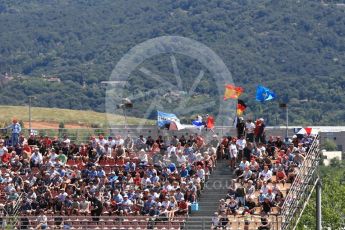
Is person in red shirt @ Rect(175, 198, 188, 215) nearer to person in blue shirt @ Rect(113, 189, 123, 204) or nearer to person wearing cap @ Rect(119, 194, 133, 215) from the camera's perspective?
person wearing cap @ Rect(119, 194, 133, 215)

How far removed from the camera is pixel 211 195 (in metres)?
59.0

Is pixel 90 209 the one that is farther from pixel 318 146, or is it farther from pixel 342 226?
pixel 342 226

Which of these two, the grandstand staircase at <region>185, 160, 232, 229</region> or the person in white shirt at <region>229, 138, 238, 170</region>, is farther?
the person in white shirt at <region>229, 138, 238, 170</region>

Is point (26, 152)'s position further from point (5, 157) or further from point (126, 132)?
point (126, 132)

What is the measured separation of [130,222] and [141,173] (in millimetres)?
4085

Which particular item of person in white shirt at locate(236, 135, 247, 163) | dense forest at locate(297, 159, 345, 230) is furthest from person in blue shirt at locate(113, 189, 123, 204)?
dense forest at locate(297, 159, 345, 230)

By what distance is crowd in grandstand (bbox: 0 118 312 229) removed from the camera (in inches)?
2249

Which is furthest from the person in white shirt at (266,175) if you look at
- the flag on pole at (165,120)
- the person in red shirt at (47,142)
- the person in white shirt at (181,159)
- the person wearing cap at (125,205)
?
the person in red shirt at (47,142)

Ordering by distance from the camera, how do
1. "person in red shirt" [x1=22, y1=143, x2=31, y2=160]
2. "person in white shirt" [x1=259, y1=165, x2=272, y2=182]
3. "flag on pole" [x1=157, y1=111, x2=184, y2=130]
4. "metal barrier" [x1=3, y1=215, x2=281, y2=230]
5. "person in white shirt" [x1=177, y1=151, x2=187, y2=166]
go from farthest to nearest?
"flag on pole" [x1=157, y1=111, x2=184, y2=130] < "person in red shirt" [x1=22, y1=143, x2=31, y2=160] < "person in white shirt" [x1=177, y1=151, x2=187, y2=166] < "person in white shirt" [x1=259, y1=165, x2=272, y2=182] < "metal barrier" [x1=3, y1=215, x2=281, y2=230]

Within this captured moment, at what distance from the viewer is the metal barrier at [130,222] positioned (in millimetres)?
54781

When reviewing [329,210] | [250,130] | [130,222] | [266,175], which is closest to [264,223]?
[266,175]

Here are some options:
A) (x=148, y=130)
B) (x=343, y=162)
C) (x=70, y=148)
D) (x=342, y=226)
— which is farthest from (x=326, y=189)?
(x=343, y=162)

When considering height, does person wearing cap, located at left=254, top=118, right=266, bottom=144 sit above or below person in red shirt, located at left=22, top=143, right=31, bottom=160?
above

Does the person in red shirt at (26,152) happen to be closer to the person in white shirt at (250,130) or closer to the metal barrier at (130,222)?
the metal barrier at (130,222)
